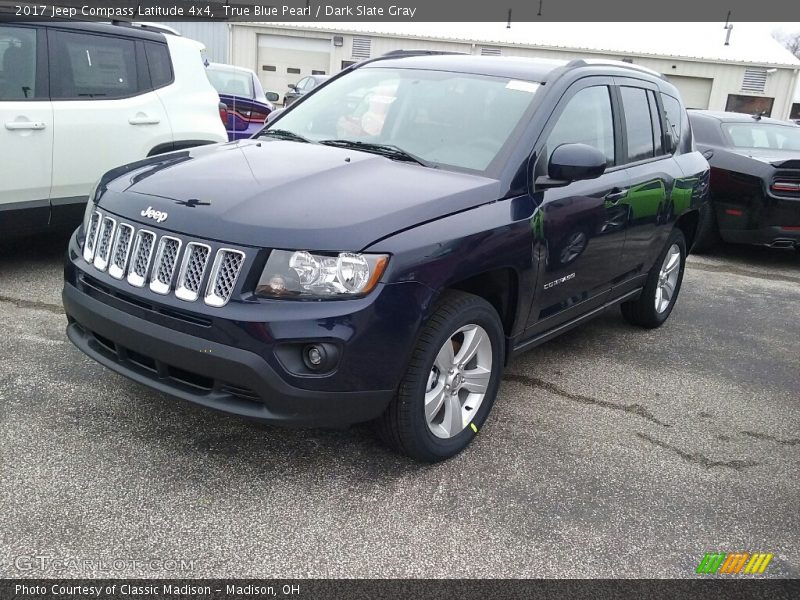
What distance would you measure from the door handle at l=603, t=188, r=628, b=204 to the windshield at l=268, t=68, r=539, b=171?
2.52 feet

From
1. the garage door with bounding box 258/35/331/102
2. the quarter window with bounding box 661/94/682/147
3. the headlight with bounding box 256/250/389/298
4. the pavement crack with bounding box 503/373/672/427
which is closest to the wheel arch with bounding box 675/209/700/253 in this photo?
the quarter window with bounding box 661/94/682/147

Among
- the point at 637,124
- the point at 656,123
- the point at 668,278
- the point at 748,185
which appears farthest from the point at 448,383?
the point at 748,185

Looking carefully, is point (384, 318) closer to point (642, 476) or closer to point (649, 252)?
point (642, 476)

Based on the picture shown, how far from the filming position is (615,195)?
13.6ft

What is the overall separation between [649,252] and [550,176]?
168cm

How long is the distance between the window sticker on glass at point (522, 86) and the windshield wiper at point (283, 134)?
111 centimetres

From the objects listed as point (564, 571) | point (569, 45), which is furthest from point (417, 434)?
point (569, 45)

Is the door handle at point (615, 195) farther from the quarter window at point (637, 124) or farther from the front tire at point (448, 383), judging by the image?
the front tire at point (448, 383)

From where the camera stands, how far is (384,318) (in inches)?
108

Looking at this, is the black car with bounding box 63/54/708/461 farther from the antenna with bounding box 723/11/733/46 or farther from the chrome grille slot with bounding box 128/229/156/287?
the antenna with bounding box 723/11/733/46

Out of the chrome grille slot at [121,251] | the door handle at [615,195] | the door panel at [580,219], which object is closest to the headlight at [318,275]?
the chrome grille slot at [121,251]

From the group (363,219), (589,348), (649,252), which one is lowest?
(589,348)

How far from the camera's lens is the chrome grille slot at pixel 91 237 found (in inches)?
128

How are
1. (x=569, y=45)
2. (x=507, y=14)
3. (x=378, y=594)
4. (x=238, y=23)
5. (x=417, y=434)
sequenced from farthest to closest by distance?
(x=507, y=14) → (x=238, y=23) → (x=569, y=45) → (x=417, y=434) → (x=378, y=594)
